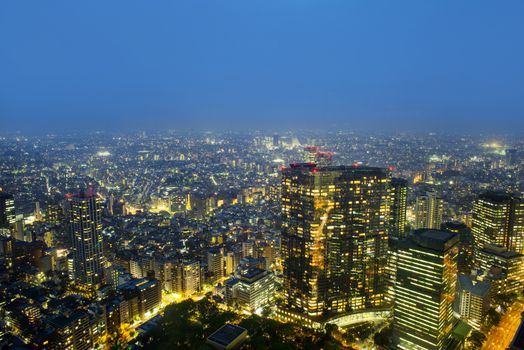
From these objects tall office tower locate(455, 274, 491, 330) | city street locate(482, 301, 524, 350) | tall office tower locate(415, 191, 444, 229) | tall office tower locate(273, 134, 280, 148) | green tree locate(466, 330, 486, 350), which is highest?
tall office tower locate(273, 134, 280, 148)

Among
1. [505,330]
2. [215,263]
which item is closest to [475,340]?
[505,330]

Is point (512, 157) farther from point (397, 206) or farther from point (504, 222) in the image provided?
point (397, 206)

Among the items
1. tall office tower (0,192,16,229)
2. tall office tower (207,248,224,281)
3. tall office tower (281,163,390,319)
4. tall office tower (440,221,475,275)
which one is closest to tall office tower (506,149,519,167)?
tall office tower (440,221,475,275)

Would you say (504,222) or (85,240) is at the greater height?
(504,222)

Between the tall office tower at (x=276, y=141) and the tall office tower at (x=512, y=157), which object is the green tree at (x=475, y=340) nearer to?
the tall office tower at (x=512, y=157)

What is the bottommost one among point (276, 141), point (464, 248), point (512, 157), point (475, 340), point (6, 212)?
point (475, 340)

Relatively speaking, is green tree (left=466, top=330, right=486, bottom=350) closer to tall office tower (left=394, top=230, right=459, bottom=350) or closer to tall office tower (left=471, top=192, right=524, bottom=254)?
tall office tower (left=394, top=230, right=459, bottom=350)

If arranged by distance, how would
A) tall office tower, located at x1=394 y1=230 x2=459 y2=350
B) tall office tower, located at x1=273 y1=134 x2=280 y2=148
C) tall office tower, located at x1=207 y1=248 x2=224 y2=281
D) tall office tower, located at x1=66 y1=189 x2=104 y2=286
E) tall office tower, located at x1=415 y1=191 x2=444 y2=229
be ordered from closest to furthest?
tall office tower, located at x1=394 y1=230 x2=459 y2=350, tall office tower, located at x1=66 y1=189 x2=104 y2=286, tall office tower, located at x1=207 y1=248 x2=224 y2=281, tall office tower, located at x1=415 y1=191 x2=444 y2=229, tall office tower, located at x1=273 y1=134 x2=280 y2=148
